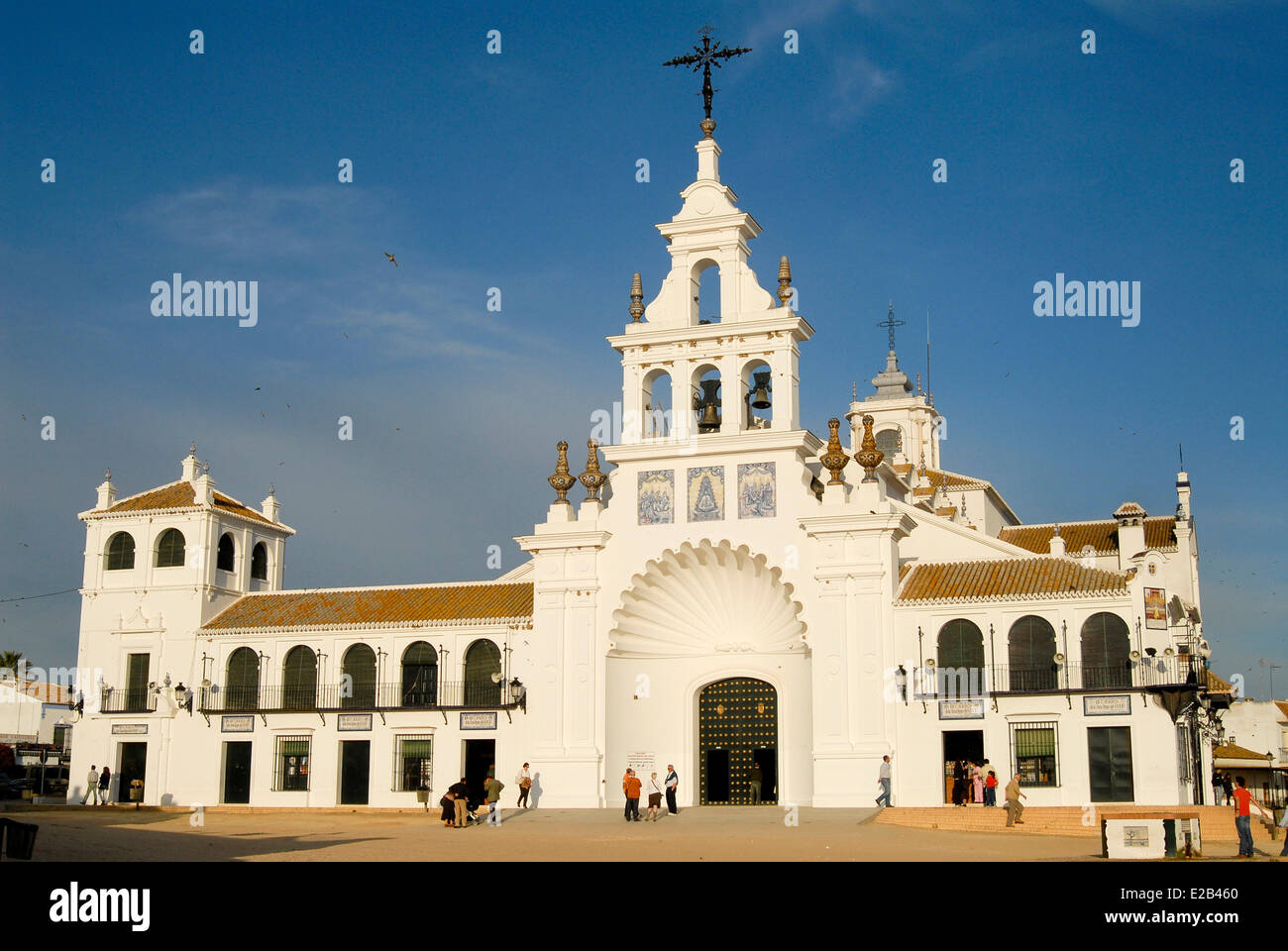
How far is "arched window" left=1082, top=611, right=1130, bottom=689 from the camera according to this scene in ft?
110

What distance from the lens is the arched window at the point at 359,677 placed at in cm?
4116

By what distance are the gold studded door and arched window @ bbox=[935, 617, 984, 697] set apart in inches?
179

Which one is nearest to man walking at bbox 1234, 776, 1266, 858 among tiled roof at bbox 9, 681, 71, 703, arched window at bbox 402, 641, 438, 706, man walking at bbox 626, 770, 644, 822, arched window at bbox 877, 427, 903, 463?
man walking at bbox 626, 770, 644, 822

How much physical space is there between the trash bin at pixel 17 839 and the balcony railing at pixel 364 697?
64.6 ft

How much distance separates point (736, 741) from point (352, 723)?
37.8 ft

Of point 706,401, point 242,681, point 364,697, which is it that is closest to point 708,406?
point 706,401

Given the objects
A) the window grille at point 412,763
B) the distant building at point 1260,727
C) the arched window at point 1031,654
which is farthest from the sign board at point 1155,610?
the distant building at point 1260,727

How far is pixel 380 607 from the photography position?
1679 inches

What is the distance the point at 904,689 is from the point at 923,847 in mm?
10258

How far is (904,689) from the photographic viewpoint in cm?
3444

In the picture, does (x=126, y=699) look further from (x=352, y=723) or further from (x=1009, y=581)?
(x=1009, y=581)
